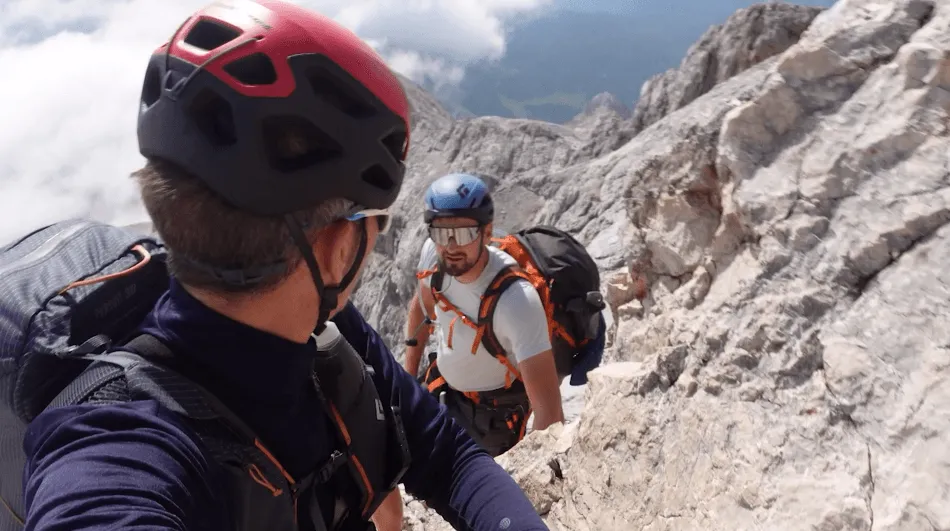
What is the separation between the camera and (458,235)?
507 cm

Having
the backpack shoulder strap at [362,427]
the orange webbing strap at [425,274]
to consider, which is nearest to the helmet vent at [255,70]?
the backpack shoulder strap at [362,427]

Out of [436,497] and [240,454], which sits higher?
[240,454]

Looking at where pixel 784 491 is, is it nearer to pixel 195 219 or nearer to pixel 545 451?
pixel 545 451

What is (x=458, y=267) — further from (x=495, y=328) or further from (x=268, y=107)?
(x=268, y=107)

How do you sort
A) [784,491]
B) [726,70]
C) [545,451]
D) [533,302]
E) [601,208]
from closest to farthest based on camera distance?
[784,491] < [545,451] < [533,302] < [601,208] < [726,70]

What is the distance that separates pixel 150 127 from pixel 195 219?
1.10ft

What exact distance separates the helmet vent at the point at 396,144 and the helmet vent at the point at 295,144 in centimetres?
29

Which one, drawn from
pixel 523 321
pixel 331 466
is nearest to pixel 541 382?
pixel 523 321

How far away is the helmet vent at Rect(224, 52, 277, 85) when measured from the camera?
1749 millimetres

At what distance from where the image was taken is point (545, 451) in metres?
3.22

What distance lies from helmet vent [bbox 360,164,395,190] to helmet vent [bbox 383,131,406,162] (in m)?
0.09

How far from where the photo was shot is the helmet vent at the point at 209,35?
5.99 feet

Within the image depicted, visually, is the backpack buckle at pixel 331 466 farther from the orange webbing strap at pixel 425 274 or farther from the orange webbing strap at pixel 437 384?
the orange webbing strap at pixel 437 384

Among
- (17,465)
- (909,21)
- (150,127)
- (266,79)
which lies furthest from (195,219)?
(909,21)
